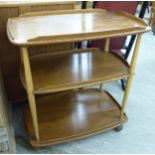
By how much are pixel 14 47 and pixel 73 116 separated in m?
0.57

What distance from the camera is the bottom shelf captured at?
1.23 metres

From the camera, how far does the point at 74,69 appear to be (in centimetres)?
114

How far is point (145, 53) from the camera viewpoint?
7.77 ft

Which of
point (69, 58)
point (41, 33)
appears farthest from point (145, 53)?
point (41, 33)

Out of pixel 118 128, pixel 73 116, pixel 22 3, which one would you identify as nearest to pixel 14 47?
pixel 22 3

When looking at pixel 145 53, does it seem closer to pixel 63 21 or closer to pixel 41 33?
pixel 63 21

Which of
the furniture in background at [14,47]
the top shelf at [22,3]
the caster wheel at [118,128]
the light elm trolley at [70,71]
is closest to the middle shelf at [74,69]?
the light elm trolley at [70,71]

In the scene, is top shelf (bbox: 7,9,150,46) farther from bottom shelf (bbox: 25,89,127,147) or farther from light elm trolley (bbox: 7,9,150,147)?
bottom shelf (bbox: 25,89,127,147)

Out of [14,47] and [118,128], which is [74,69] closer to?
[14,47]

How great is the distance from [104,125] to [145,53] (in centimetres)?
136

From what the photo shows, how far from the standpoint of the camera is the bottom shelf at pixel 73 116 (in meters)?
1.23

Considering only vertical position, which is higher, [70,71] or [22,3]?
[22,3]

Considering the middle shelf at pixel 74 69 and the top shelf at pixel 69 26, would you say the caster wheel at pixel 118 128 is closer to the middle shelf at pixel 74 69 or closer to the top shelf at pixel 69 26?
the middle shelf at pixel 74 69

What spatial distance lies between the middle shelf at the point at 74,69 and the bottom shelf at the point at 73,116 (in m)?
0.36
